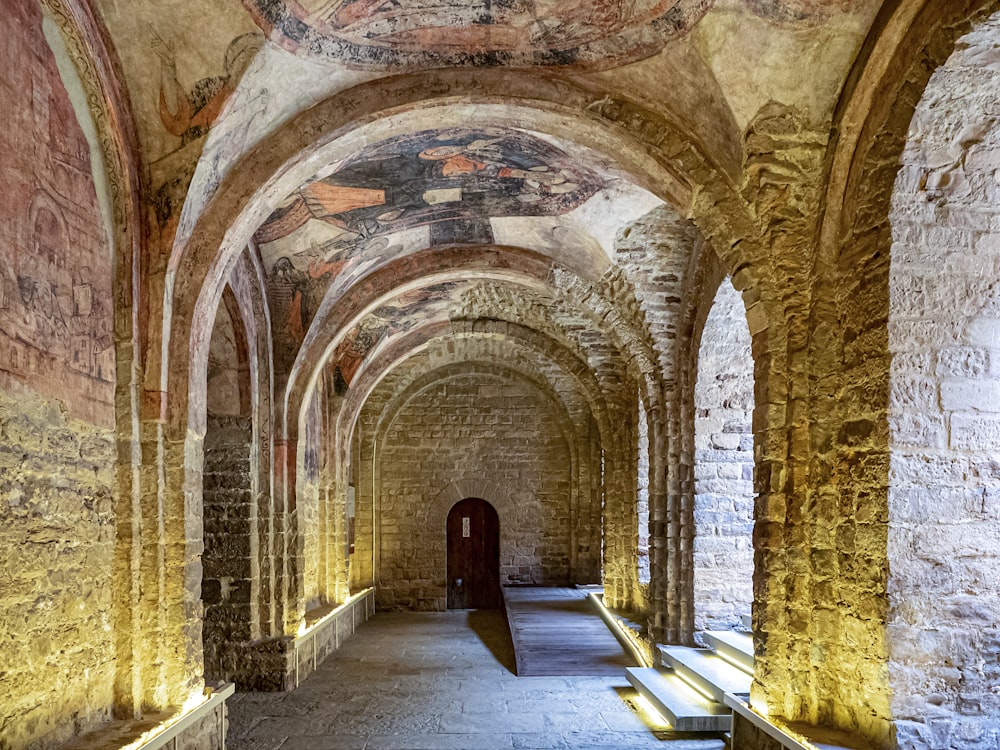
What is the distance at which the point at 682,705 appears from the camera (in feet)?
22.0

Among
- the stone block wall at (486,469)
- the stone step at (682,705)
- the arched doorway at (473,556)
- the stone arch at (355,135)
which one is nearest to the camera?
the stone arch at (355,135)

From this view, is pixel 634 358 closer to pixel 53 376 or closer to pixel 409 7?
pixel 409 7

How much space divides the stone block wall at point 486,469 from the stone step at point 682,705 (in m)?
7.98

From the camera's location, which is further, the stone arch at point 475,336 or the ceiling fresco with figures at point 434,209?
the stone arch at point 475,336

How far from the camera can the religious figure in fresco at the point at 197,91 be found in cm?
459

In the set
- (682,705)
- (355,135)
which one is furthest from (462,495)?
(355,135)

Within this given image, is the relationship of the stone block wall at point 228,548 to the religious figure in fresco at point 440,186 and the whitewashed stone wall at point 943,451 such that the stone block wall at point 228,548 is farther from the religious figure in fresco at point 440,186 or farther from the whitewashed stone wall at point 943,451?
the whitewashed stone wall at point 943,451

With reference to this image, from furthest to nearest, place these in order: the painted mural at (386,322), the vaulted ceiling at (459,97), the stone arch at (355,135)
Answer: the painted mural at (386,322), the stone arch at (355,135), the vaulted ceiling at (459,97)

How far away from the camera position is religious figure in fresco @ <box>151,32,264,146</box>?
15.1ft

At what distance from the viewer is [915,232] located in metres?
4.12

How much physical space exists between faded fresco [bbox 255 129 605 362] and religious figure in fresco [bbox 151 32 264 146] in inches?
58.5

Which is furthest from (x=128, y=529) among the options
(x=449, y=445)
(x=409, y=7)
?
(x=449, y=445)

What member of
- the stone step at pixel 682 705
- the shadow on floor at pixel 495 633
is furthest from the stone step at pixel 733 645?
the shadow on floor at pixel 495 633

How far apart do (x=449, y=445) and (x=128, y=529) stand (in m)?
11.1
